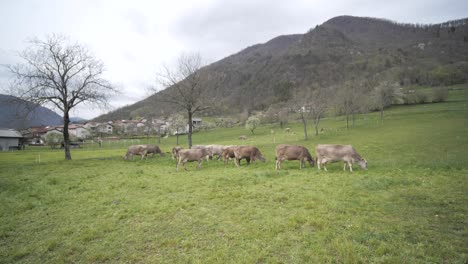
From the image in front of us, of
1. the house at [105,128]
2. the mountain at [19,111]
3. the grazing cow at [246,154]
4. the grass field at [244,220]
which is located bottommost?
the grass field at [244,220]

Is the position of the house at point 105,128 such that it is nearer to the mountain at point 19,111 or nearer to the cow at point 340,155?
the mountain at point 19,111

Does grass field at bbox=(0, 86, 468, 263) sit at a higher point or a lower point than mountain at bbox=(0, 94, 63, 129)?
lower

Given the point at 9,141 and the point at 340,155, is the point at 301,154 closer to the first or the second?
the point at 340,155

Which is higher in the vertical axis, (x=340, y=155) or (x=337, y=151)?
(x=337, y=151)

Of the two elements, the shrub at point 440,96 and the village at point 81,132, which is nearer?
the village at point 81,132

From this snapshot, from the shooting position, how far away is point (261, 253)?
5.52 meters

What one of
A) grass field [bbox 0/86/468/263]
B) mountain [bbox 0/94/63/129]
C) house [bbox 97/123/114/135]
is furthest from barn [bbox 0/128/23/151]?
grass field [bbox 0/86/468/263]

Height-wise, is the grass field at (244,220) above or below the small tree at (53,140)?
below

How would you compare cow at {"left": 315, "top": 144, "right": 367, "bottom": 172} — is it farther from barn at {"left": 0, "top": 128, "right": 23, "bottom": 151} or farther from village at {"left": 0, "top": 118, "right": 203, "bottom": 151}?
barn at {"left": 0, "top": 128, "right": 23, "bottom": 151}

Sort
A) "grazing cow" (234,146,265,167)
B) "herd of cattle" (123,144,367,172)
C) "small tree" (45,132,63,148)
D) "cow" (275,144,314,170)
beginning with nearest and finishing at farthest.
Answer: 1. "herd of cattle" (123,144,367,172)
2. "cow" (275,144,314,170)
3. "grazing cow" (234,146,265,167)
4. "small tree" (45,132,63,148)

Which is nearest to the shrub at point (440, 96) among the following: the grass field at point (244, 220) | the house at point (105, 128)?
→ the grass field at point (244, 220)

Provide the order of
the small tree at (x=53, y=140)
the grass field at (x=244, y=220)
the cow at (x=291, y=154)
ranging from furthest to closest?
the small tree at (x=53, y=140) → the cow at (x=291, y=154) → the grass field at (x=244, y=220)

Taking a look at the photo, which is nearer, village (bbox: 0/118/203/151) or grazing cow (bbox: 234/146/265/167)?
grazing cow (bbox: 234/146/265/167)

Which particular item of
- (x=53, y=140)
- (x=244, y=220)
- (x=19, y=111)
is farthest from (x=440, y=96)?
(x=53, y=140)
